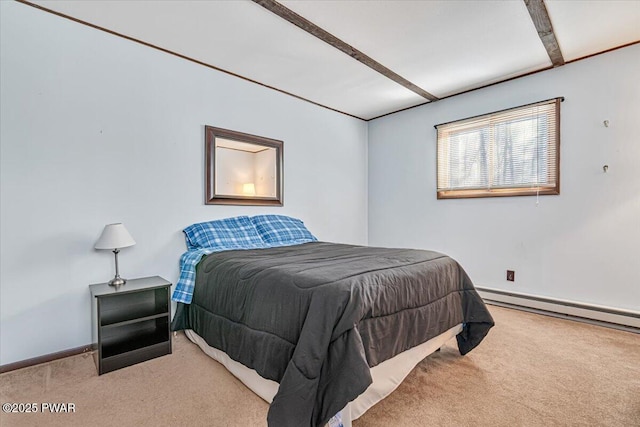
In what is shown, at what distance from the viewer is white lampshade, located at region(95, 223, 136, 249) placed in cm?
213

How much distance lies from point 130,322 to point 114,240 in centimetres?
57

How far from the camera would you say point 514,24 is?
235 cm

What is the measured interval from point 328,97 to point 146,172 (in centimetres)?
223

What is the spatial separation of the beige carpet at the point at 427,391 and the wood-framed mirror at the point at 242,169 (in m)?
1.42

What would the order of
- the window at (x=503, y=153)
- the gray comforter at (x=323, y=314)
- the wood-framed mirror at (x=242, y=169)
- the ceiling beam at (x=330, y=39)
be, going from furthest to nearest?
the window at (x=503, y=153) < the wood-framed mirror at (x=242, y=169) < the ceiling beam at (x=330, y=39) < the gray comforter at (x=323, y=314)

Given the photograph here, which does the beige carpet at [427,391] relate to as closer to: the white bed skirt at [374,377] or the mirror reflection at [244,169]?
the white bed skirt at [374,377]

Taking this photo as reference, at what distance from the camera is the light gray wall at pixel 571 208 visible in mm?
2674

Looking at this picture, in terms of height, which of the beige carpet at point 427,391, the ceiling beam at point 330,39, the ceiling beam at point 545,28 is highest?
the ceiling beam at point 545,28

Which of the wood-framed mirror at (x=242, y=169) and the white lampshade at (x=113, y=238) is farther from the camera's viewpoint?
the wood-framed mirror at (x=242, y=169)

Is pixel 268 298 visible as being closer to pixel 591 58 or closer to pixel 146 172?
pixel 146 172

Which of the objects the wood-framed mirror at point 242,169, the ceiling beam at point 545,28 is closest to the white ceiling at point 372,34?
the ceiling beam at point 545,28

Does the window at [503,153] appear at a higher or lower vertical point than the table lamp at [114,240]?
higher

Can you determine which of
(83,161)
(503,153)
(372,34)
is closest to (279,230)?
(83,161)

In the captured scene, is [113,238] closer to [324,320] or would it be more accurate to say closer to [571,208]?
[324,320]
